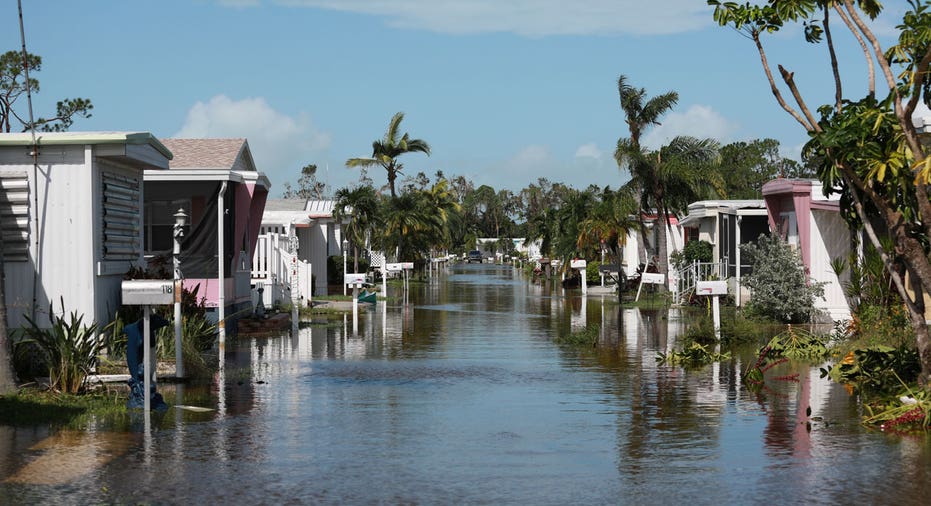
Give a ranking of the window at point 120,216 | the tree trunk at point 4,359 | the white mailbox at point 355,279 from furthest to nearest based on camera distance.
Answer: the white mailbox at point 355,279 → the window at point 120,216 → the tree trunk at point 4,359

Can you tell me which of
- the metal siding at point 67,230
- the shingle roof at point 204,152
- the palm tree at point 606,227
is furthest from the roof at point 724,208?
the metal siding at point 67,230

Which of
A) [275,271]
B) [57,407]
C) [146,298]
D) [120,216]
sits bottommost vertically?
[57,407]

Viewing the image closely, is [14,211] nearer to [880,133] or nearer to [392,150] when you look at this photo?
[880,133]

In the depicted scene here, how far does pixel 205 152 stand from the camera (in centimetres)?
3016

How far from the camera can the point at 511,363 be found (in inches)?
781

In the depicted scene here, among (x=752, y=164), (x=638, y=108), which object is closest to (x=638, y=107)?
(x=638, y=108)

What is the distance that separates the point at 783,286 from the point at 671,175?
15706mm

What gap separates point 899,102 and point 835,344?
855 cm

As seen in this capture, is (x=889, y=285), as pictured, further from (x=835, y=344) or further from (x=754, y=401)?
(x=754, y=401)

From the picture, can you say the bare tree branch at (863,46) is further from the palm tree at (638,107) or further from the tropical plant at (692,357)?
the palm tree at (638,107)

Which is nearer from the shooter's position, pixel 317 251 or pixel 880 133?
pixel 880 133

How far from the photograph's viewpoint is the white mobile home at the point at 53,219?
16062 mm

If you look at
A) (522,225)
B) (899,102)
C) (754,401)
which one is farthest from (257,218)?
(522,225)

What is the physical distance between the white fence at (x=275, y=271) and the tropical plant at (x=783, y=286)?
12317 mm
